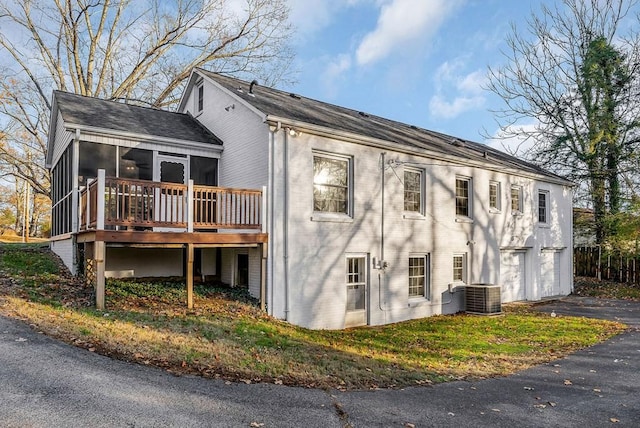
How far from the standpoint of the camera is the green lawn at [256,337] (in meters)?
6.24

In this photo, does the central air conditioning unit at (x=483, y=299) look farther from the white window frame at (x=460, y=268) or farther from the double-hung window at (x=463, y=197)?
the double-hung window at (x=463, y=197)

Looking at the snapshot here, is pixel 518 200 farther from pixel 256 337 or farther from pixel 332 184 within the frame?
pixel 256 337

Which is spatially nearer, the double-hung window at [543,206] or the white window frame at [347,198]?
the white window frame at [347,198]

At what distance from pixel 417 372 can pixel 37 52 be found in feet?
85.8

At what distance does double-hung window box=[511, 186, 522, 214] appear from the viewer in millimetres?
17173

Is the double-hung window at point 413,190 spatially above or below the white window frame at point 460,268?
above

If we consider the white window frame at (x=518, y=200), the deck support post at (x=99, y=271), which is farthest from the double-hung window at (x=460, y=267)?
the deck support post at (x=99, y=271)

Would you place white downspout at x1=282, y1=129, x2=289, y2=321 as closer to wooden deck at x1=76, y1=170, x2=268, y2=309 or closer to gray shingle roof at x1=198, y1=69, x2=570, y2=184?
wooden deck at x1=76, y1=170, x2=268, y2=309

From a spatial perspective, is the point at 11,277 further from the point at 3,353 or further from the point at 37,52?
the point at 37,52

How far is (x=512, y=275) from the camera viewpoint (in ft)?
55.4

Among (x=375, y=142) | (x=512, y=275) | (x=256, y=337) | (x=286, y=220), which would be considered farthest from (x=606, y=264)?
(x=256, y=337)

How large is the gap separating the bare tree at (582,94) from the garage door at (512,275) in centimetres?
765

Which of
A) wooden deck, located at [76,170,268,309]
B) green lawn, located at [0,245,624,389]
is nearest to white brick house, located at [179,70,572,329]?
wooden deck, located at [76,170,268,309]

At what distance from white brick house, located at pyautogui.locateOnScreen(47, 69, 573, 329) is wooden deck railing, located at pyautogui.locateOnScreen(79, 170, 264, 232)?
0.50m
